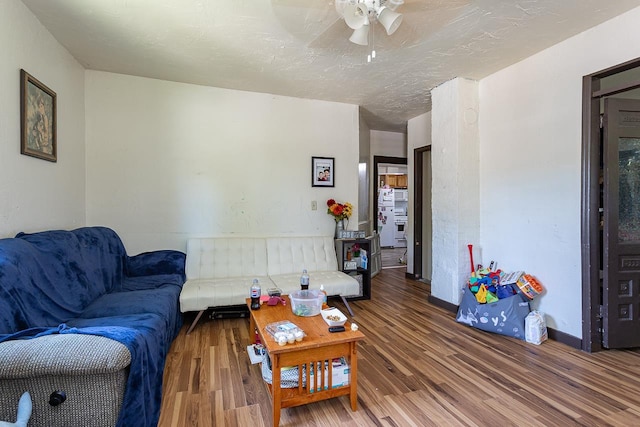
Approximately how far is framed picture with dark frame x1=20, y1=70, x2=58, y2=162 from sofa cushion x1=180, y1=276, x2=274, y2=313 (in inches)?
59.9

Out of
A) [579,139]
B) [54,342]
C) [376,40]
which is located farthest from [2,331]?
[579,139]

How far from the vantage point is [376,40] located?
7.84 ft

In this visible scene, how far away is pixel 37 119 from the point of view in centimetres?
223

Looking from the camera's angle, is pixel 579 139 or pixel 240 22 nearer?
pixel 240 22

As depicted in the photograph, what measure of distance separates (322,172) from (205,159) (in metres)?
1.41

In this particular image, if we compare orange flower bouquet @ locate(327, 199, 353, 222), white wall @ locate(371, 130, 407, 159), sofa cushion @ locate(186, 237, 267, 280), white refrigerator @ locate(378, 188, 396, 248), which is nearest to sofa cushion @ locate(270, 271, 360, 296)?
sofa cushion @ locate(186, 237, 267, 280)

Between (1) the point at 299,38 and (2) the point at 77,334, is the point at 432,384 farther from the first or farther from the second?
(1) the point at 299,38

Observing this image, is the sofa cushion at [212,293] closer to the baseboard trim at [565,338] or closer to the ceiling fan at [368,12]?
the ceiling fan at [368,12]

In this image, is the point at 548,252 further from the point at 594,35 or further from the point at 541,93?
the point at 594,35

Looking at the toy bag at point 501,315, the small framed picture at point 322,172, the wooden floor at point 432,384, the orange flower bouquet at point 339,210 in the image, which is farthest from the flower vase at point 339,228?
the toy bag at point 501,315

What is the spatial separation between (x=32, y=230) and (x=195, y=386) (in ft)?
5.35

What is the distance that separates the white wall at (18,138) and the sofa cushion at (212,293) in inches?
46.9

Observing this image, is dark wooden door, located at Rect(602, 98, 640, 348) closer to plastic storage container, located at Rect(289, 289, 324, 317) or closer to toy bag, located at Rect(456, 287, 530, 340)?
toy bag, located at Rect(456, 287, 530, 340)

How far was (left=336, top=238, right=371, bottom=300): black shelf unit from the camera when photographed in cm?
373
